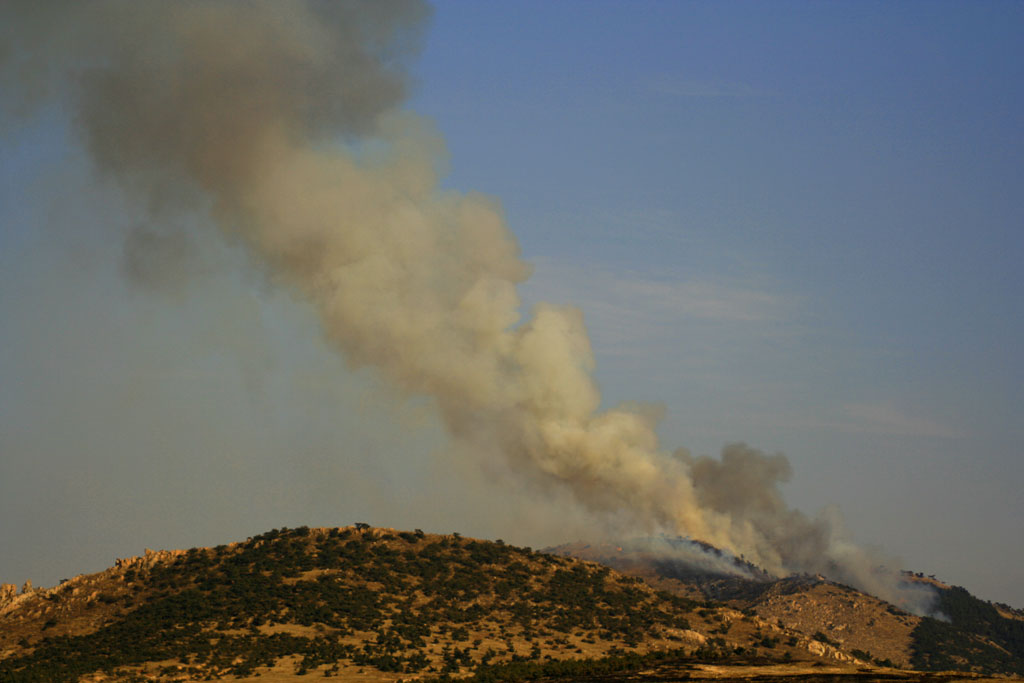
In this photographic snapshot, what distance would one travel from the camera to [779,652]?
379 ft

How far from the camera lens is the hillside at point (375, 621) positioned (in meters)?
96.6

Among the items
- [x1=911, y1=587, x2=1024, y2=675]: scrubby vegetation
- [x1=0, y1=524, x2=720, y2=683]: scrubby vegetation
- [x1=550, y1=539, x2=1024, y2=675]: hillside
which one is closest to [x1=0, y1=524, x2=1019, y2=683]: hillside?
[x1=0, y1=524, x2=720, y2=683]: scrubby vegetation

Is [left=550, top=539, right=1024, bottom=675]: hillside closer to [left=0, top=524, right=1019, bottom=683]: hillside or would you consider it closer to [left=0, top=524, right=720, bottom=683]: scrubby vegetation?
[left=0, top=524, right=1019, bottom=683]: hillside

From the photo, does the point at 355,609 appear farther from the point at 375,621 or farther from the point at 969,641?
the point at 969,641

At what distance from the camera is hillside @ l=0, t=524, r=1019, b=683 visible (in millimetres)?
96562

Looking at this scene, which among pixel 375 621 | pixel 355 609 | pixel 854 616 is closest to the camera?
pixel 375 621

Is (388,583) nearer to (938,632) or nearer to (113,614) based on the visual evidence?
(113,614)

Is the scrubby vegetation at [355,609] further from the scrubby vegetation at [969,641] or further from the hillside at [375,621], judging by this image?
the scrubby vegetation at [969,641]

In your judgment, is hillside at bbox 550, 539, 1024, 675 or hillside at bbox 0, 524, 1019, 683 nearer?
hillside at bbox 0, 524, 1019, 683

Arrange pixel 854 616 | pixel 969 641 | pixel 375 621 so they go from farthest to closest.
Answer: pixel 969 641 → pixel 854 616 → pixel 375 621

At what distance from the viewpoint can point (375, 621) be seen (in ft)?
369

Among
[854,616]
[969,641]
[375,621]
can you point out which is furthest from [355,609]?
[969,641]

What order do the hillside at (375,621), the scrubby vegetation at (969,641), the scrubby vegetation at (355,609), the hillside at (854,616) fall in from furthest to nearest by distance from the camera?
the hillside at (854,616) < the scrubby vegetation at (969,641) < the scrubby vegetation at (355,609) < the hillside at (375,621)

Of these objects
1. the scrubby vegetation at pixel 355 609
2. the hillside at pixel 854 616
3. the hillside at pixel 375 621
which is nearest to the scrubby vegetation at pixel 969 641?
the hillside at pixel 854 616
